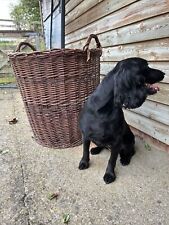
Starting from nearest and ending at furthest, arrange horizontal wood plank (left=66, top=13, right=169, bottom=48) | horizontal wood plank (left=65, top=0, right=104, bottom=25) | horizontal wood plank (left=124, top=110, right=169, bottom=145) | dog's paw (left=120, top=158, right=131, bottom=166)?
horizontal wood plank (left=66, top=13, right=169, bottom=48), dog's paw (left=120, top=158, right=131, bottom=166), horizontal wood plank (left=124, top=110, right=169, bottom=145), horizontal wood plank (left=65, top=0, right=104, bottom=25)

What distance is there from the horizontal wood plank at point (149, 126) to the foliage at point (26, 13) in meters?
17.1

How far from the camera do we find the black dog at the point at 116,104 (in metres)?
1.69

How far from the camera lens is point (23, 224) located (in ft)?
5.34

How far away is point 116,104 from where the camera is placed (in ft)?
6.04

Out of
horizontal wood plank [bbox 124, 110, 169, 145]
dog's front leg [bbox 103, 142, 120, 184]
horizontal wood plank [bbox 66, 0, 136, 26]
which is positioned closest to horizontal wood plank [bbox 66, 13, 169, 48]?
horizontal wood plank [bbox 66, 0, 136, 26]

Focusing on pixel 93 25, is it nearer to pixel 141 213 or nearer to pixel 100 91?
pixel 100 91

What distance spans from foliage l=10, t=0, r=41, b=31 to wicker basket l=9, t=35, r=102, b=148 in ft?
56.6

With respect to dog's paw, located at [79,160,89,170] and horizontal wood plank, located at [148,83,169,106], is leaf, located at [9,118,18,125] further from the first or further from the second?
horizontal wood plank, located at [148,83,169,106]

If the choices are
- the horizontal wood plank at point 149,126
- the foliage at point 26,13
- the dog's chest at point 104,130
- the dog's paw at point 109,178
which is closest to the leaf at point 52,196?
the dog's paw at point 109,178

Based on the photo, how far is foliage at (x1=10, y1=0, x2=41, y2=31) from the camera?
19016 millimetres

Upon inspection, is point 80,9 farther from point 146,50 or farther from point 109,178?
point 109,178

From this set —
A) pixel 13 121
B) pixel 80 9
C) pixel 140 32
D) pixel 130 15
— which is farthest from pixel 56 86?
pixel 80 9

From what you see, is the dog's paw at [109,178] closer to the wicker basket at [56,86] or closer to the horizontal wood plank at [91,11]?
the wicker basket at [56,86]

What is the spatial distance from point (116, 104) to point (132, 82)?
9.3 inches
